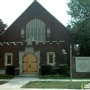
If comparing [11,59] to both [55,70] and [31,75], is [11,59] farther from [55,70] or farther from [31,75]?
[55,70]

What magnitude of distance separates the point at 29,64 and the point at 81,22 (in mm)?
12861

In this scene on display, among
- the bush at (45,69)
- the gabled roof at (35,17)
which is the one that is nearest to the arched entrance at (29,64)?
the bush at (45,69)

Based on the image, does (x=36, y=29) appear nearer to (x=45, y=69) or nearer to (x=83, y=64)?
(x=45, y=69)

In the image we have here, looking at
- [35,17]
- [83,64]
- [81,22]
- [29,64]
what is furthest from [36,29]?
[83,64]

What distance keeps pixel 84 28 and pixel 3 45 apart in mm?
13618

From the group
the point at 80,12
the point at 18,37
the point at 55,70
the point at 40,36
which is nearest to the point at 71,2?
the point at 80,12

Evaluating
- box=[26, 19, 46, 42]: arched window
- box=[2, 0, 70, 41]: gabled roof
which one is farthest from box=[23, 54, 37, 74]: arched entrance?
box=[2, 0, 70, 41]: gabled roof

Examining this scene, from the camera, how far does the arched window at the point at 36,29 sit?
1235 inches

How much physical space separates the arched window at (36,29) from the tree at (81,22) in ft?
20.8

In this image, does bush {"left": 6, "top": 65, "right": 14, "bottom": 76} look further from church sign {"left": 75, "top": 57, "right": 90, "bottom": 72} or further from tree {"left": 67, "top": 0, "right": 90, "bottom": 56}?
tree {"left": 67, "top": 0, "right": 90, "bottom": 56}

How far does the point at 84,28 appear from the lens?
3412 centimetres

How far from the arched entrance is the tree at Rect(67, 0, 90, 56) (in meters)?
11.1

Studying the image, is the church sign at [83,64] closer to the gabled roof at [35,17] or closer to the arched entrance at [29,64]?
A: the arched entrance at [29,64]

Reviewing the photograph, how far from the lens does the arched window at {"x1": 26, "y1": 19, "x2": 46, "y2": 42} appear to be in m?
A: 31.4
